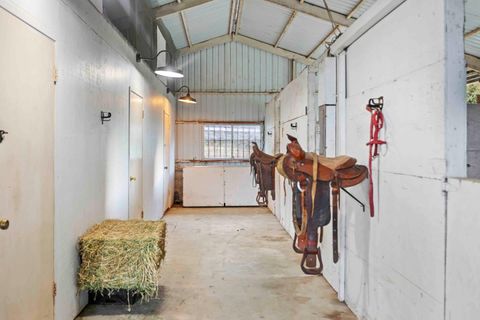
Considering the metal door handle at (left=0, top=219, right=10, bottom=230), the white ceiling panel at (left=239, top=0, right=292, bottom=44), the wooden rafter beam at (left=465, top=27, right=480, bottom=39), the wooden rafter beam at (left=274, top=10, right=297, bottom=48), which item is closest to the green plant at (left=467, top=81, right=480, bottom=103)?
the wooden rafter beam at (left=465, top=27, right=480, bottom=39)

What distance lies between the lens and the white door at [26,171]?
6.04 ft

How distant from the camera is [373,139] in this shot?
249 centimetres

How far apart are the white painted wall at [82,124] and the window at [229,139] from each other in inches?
192

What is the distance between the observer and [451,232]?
169 centimetres

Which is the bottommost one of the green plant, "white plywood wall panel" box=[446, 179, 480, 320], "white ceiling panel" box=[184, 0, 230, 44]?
"white plywood wall panel" box=[446, 179, 480, 320]

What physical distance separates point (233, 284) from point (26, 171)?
228 cm

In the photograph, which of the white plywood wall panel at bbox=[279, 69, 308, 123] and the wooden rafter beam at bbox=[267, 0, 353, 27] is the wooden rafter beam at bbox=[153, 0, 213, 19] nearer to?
the wooden rafter beam at bbox=[267, 0, 353, 27]

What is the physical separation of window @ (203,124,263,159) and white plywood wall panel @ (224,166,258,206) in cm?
→ 87

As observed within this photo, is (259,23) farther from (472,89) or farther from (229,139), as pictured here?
(472,89)

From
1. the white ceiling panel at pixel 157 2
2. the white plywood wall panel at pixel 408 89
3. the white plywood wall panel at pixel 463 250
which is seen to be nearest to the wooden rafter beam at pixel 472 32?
the white plywood wall panel at pixel 408 89

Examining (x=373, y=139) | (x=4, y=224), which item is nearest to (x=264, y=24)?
(x=373, y=139)

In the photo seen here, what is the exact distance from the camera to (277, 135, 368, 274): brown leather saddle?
237 centimetres

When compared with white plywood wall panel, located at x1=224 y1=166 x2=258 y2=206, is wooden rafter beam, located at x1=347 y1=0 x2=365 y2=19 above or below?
above

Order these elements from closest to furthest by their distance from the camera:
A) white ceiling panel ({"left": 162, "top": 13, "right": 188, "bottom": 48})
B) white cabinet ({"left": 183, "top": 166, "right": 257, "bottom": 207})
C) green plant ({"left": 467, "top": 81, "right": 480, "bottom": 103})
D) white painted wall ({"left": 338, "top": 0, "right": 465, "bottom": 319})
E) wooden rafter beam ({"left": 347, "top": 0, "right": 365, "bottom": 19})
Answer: white painted wall ({"left": 338, "top": 0, "right": 465, "bottom": 319}) < wooden rafter beam ({"left": 347, "top": 0, "right": 365, "bottom": 19}) < green plant ({"left": 467, "top": 81, "right": 480, "bottom": 103}) < white ceiling panel ({"left": 162, "top": 13, "right": 188, "bottom": 48}) < white cabinet ({"left": 183, "top": 166, "right": 257, "bottom": 207})
